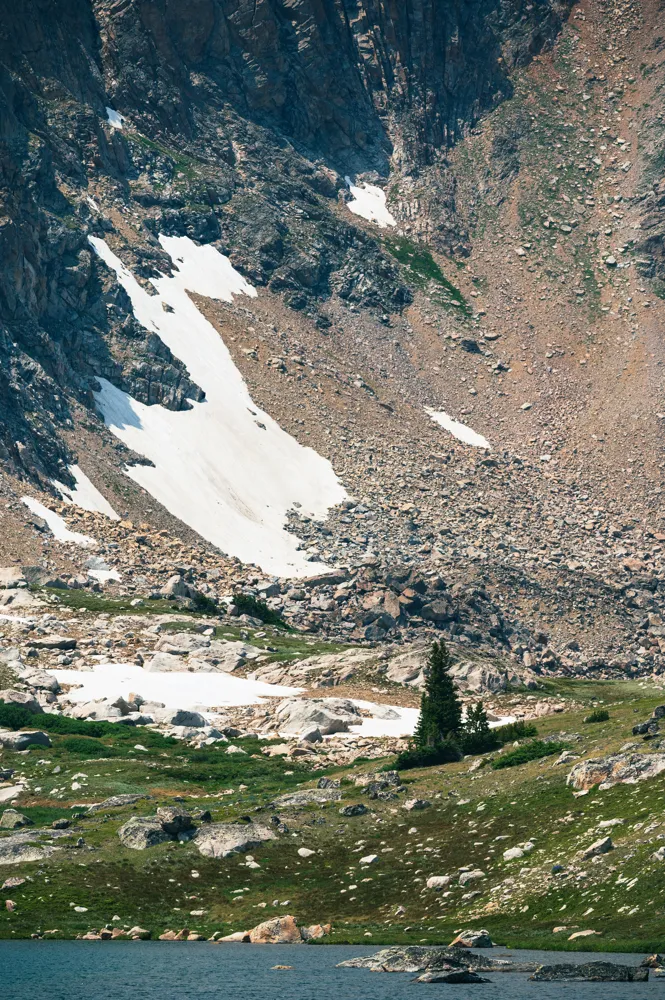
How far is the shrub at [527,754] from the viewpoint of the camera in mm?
54681

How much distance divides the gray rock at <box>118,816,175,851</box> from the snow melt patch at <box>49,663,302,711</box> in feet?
110

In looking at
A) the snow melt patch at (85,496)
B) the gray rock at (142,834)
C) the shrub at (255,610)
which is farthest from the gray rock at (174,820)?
the snow melt patch at (85,496)

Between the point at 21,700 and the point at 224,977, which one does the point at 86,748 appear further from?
the point at 224,977

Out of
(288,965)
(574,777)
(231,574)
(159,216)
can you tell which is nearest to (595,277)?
(159,216)

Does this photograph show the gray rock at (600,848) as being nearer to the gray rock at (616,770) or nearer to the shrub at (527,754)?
the gray rock at (616,770)

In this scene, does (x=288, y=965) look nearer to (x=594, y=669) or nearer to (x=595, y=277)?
(x=594, y=669)

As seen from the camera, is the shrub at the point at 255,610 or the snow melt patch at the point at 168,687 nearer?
the snow melt patch at the point at 168,687

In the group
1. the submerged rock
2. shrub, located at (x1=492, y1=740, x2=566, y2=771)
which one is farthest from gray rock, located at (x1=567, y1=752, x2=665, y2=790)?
the submerged rock

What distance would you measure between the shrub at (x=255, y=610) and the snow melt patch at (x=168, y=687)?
908 inches

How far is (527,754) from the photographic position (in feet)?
182

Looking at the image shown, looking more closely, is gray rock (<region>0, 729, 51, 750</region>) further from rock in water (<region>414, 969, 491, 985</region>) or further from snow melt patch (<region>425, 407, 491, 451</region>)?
snow melt patch (<region>425, 407, 491, 451</region>)

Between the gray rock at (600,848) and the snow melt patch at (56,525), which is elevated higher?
the snow melt patch at (56,525)

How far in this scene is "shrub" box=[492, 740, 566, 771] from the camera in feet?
179

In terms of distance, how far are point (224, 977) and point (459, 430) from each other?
474ft
